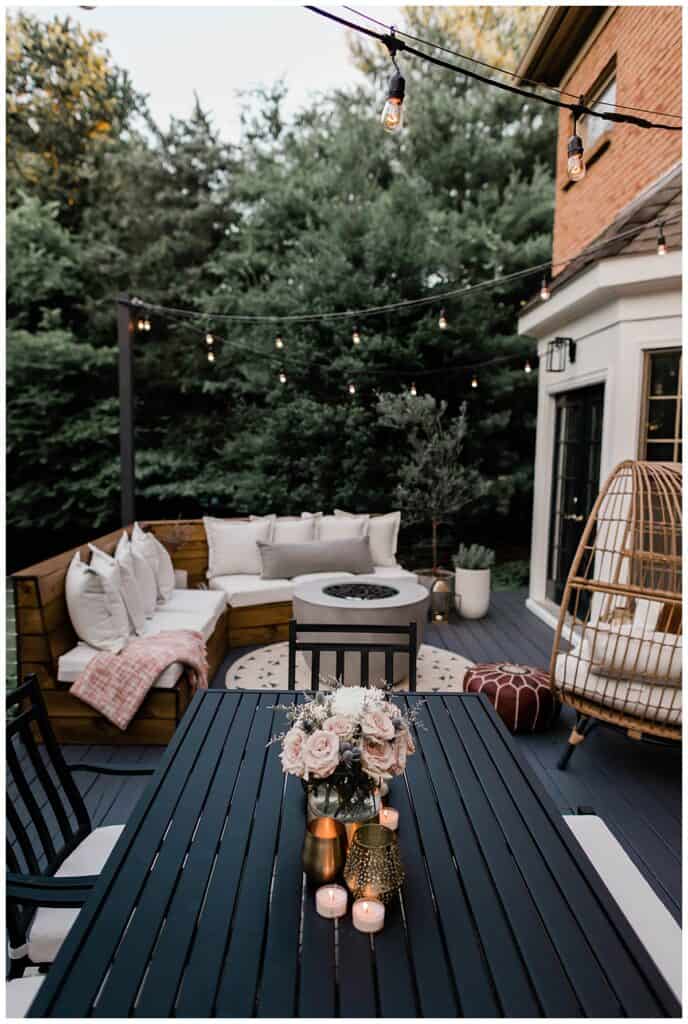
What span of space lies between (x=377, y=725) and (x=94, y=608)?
8.52 ft

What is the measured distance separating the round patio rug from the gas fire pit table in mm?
164

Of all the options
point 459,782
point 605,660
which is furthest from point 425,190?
point 459,782

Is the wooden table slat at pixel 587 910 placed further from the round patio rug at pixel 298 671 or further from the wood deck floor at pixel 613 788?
the round patio rug at pixel 298 671

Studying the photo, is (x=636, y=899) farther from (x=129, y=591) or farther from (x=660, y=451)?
(x=660, y=451)

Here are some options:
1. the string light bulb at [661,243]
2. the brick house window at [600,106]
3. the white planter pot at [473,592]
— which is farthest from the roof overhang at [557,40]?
the white planter pot at [473,592]

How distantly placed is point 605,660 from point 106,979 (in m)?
2.74

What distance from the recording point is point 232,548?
560cm

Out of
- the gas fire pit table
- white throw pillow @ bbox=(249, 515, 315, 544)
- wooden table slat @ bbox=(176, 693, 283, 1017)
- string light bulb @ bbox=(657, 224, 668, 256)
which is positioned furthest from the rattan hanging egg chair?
white throw pillow @ bbox=(249, 515, 315, 544)

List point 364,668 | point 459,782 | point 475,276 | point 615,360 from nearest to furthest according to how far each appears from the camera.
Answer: point 459,782 < point 364,668 < point 615,360 < point 475,276

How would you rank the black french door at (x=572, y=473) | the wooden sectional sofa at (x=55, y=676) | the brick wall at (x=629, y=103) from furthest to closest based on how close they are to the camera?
the black french door at (x=572, y=473)
the brick wall at (x=629, y=103)
the wooden sectional sofa at (x=55, y=676)

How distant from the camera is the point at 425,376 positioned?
8734 millimetres

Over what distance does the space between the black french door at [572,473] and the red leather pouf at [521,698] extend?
216 centimetres

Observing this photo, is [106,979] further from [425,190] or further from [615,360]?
[425,190]

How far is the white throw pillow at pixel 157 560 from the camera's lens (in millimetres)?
4461
